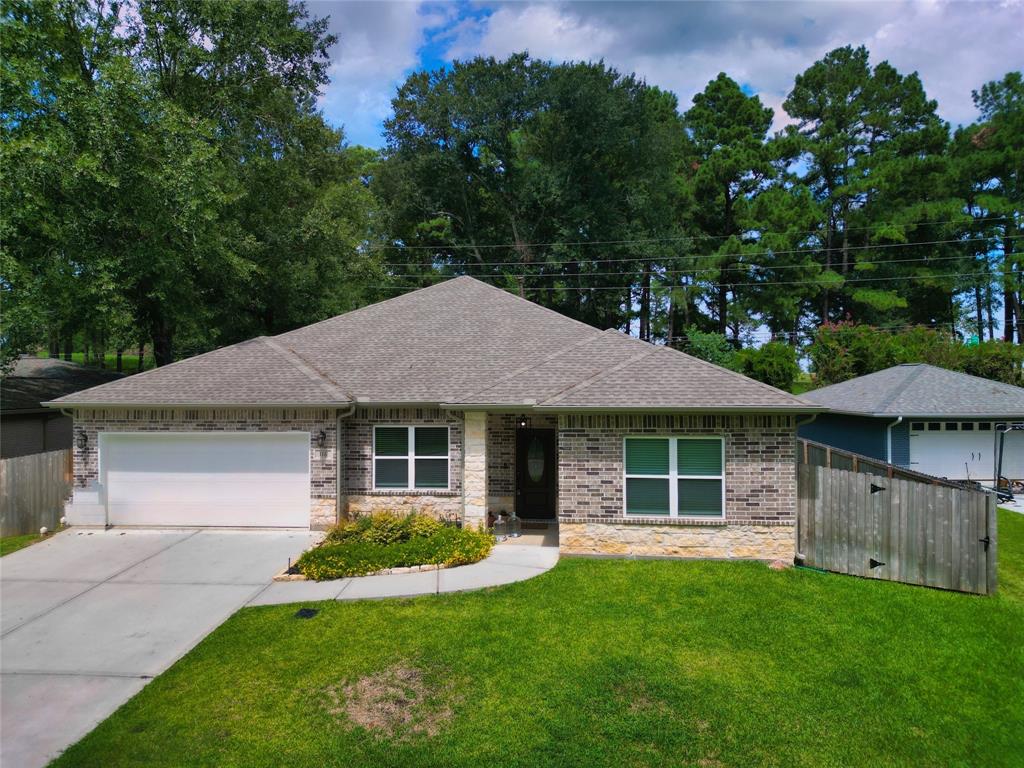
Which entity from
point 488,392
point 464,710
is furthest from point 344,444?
point 464,710

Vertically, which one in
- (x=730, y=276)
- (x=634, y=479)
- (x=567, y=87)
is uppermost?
(x=567, y=87)

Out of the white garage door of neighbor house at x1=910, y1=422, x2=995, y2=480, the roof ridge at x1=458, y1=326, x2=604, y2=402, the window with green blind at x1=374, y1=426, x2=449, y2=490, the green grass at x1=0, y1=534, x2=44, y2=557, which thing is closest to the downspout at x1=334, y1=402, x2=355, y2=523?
the window with green blind at x1=374, y1=426, x2=449, y2=490

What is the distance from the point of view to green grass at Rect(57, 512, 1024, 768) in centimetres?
481

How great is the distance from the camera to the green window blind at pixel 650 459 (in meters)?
9.79

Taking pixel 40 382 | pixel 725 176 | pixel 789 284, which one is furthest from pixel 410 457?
pixel 725 176

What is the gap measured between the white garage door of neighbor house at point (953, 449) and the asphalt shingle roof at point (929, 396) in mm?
670

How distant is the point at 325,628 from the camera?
709 centimetres

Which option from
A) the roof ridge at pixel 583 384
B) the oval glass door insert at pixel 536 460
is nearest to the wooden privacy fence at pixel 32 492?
the oval glass door insert at pixel 536 460

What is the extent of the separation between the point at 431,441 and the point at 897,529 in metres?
8.31

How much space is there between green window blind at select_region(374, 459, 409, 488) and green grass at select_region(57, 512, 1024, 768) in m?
4.33

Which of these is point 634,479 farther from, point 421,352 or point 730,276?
point 730,276

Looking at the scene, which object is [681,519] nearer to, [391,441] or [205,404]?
[391,441]

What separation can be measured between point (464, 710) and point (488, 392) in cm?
627

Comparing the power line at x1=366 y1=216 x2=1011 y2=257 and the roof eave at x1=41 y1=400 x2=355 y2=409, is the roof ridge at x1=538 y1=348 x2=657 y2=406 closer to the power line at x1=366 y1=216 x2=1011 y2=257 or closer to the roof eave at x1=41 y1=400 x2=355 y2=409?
the roof eave at x1=41 y1=400 x2=355 y2=409
